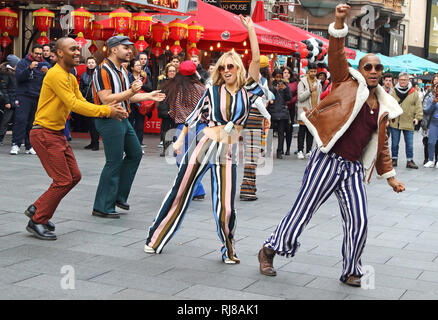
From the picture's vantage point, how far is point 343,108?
5043mm

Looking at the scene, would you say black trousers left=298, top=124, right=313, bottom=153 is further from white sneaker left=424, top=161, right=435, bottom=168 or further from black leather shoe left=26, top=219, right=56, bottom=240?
black leather shoe left=26, top=219, right=56, bottom=240

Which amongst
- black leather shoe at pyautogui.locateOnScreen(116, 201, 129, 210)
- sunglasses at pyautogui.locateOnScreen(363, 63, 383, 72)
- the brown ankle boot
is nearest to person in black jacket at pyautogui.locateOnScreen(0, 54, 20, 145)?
black leather shoe at pyautogui.locateOnScreen(116, 201, 129, 210)

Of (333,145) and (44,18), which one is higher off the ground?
(44,18)

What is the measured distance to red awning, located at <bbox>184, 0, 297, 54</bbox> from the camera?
16.6m

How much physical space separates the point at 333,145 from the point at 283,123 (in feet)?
32.1

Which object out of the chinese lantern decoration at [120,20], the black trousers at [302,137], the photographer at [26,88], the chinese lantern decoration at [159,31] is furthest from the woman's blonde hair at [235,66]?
the chinese lantern decoration at [159,31]

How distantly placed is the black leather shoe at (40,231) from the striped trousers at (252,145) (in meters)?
3.43

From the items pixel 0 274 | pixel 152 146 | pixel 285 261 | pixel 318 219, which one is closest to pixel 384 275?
pixel 285 261

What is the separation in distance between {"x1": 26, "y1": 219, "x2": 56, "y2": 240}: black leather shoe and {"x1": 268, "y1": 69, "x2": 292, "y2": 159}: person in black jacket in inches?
345

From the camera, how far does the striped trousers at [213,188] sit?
577 cm

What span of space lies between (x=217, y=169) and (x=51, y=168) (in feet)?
5.45

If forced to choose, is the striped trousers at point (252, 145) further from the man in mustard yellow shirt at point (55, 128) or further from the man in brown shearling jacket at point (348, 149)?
the man in brown shearling jacket at point (348, 149)
